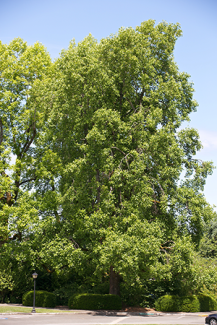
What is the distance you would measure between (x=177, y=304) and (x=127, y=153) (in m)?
11.4

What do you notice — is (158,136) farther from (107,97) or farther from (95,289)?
(95,289)

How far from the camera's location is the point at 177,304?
23.0 m

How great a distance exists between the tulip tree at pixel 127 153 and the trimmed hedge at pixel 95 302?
51.1 inches

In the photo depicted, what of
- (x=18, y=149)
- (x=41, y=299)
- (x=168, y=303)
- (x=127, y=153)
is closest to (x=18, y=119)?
(x=18, y=149)

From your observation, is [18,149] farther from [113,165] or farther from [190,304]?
[190,304]

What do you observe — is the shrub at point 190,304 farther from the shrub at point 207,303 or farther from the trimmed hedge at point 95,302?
the trimmed hedge at point 95,302

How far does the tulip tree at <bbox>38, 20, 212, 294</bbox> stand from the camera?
797 inches

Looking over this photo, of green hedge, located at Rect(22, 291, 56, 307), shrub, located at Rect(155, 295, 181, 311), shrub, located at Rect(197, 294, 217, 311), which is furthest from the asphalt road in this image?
shrub, located at Rect(197, 294, 217, 311)

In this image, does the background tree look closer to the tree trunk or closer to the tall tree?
the tall tree

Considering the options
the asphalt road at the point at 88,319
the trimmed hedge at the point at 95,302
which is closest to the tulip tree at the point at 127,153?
the trimmed hedge at the point at 95,302

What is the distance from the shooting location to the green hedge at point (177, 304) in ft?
74.6

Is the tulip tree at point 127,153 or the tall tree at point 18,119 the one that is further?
the tall tree at point 18,119

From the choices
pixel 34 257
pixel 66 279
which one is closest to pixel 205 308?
pixel 66 279

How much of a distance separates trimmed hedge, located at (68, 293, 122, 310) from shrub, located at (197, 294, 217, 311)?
6266mm
